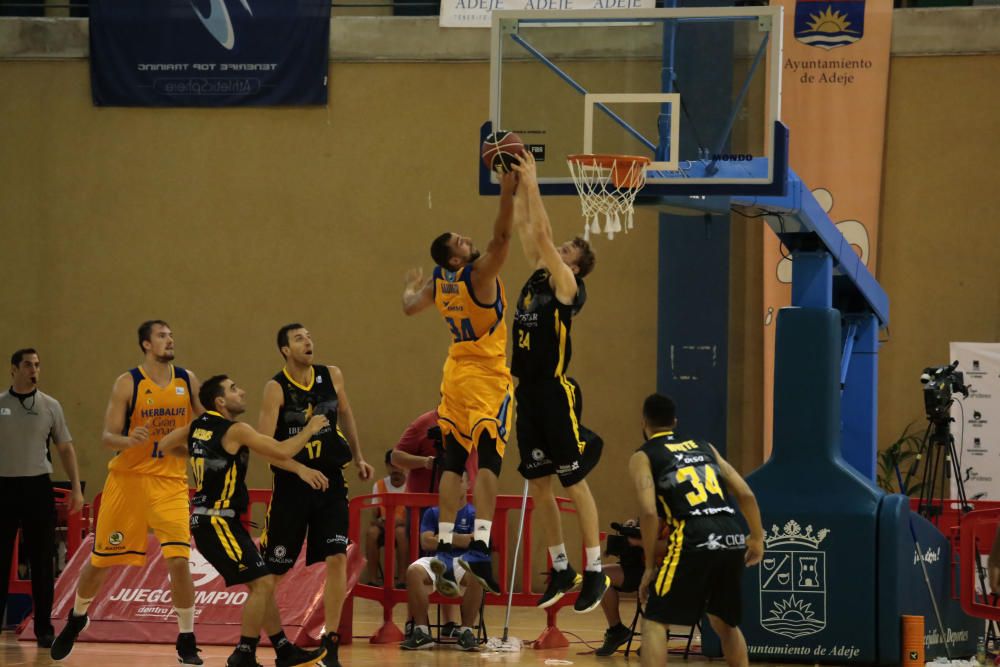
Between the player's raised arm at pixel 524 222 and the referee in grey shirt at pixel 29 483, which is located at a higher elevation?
the player's raised arm at pixel 524 222

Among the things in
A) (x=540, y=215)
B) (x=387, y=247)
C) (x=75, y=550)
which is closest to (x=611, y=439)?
(x=387, y=247)

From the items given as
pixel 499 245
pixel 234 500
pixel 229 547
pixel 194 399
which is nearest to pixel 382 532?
pixel 194 399

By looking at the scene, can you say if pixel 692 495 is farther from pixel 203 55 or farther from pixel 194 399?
pixel 203 55

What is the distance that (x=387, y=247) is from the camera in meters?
16.2

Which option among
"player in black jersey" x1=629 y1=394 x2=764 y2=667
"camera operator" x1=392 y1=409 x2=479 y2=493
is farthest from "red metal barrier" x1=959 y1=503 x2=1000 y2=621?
"camera operator" x1=392 y1=409 x2=479 y2=493

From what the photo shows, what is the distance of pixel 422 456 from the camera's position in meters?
12.2

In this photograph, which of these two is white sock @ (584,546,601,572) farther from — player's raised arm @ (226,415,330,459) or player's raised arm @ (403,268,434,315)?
player's raised arm @ (226,415,330,459)

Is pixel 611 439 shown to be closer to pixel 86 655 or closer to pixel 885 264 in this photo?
pixel 885 264

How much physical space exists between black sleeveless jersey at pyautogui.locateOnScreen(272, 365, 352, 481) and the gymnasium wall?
20.1 ft

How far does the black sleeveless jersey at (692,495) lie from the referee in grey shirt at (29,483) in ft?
17.3

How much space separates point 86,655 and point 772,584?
5.17 m

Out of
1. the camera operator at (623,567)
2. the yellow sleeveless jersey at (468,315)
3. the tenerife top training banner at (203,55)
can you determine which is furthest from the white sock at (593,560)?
the tenerife top training banner at (203,55)

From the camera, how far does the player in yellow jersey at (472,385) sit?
7.85 metres

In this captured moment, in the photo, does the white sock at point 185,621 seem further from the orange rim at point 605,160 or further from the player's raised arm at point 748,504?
the orange rim at point 605,160
